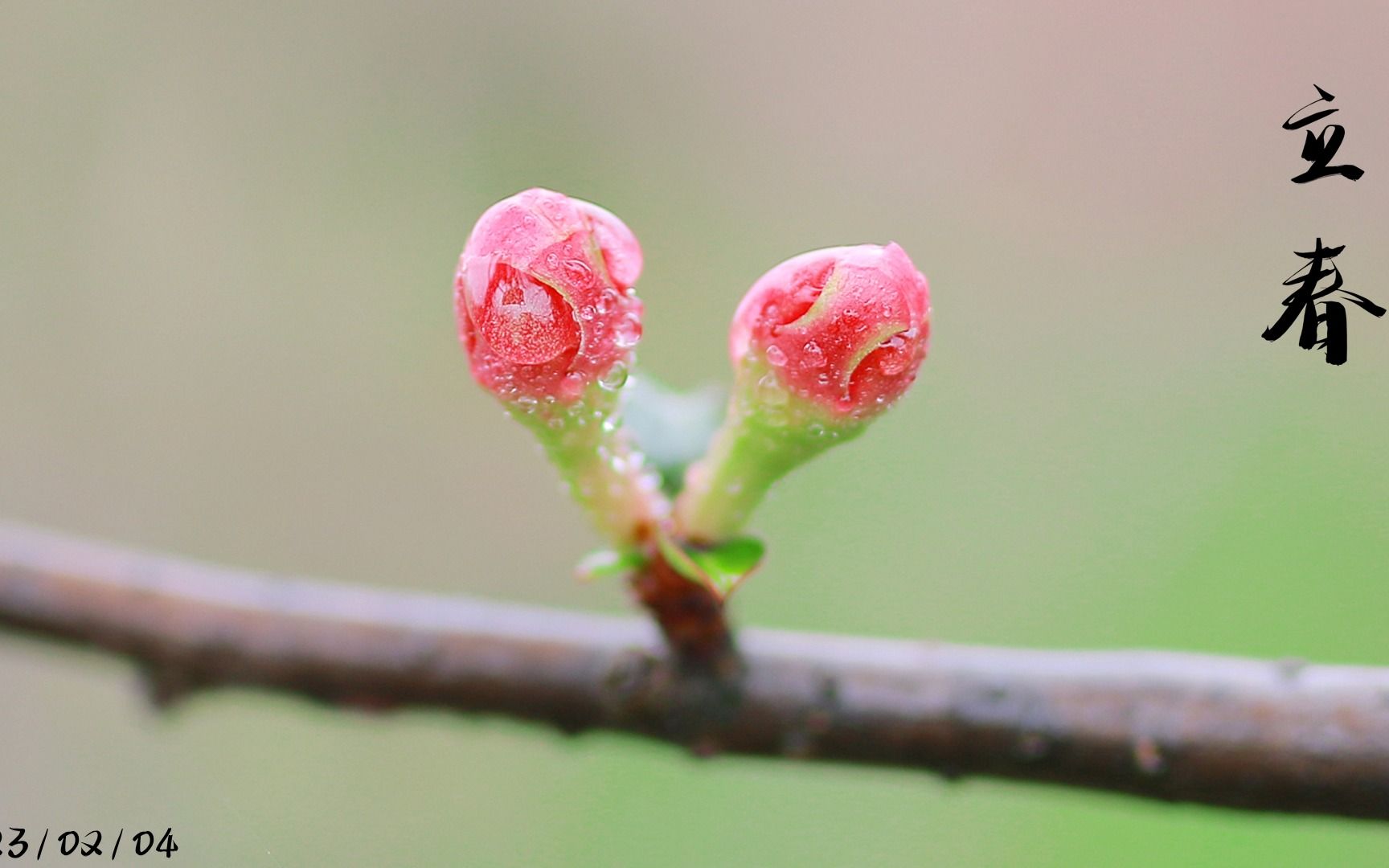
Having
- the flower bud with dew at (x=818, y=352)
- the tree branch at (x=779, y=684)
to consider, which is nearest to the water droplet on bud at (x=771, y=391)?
the flower bud with dew at (x=818, y=352)

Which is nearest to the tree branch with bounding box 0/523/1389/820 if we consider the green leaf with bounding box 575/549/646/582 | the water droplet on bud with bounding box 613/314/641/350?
the green leaf with bounding box 575/549/646/582

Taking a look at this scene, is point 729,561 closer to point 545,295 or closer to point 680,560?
point 680,560

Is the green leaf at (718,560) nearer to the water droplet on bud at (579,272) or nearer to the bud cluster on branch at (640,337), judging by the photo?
the bud cluster on branch at (640,337)

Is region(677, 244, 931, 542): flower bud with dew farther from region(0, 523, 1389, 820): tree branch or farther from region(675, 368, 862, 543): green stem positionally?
region(0, 523, 1389, 820): tree branch

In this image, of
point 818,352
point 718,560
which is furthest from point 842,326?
point 718,560

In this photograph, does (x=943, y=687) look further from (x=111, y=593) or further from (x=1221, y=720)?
(x=111, y=593)

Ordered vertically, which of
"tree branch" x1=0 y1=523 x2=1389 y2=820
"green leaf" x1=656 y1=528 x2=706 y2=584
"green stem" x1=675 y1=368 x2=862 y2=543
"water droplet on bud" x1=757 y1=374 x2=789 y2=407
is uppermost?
"water droplet on bud" x1=757 y1=374 x2=789 y2=407

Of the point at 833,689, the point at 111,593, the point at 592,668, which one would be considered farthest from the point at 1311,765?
the point at 111,593
